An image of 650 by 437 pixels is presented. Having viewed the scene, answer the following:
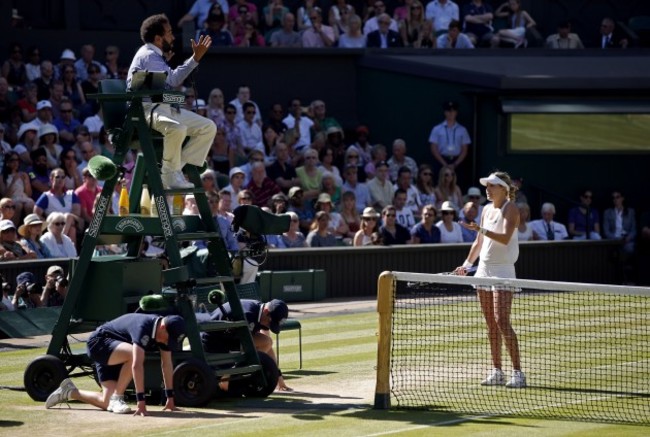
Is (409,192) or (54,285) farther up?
(409,192)

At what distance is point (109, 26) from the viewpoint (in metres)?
25.6

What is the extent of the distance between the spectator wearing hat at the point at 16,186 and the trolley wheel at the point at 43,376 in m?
6.84

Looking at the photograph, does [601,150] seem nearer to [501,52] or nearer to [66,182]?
[501,52]

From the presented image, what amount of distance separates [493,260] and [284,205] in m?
7.58

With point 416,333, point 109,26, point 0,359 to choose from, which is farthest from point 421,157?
point 0,359

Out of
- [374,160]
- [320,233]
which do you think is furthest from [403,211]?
[320,233]

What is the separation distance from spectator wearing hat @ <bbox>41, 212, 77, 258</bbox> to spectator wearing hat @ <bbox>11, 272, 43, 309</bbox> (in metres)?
0.97

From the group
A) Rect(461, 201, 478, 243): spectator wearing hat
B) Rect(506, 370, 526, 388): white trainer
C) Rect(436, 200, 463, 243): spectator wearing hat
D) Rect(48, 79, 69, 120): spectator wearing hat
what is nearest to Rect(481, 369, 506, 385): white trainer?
Rect(506, 370, 526, 388): white trainer

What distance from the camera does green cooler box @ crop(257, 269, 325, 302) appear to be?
18.7 meters

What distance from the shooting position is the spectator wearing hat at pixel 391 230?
20.7 metres

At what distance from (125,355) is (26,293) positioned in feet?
19.2

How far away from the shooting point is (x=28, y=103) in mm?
20656

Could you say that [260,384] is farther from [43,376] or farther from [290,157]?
[290,157]

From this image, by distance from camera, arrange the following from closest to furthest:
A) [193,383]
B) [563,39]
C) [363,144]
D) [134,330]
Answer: [134,330] < [193,383] < [363,144] < [563,39]
